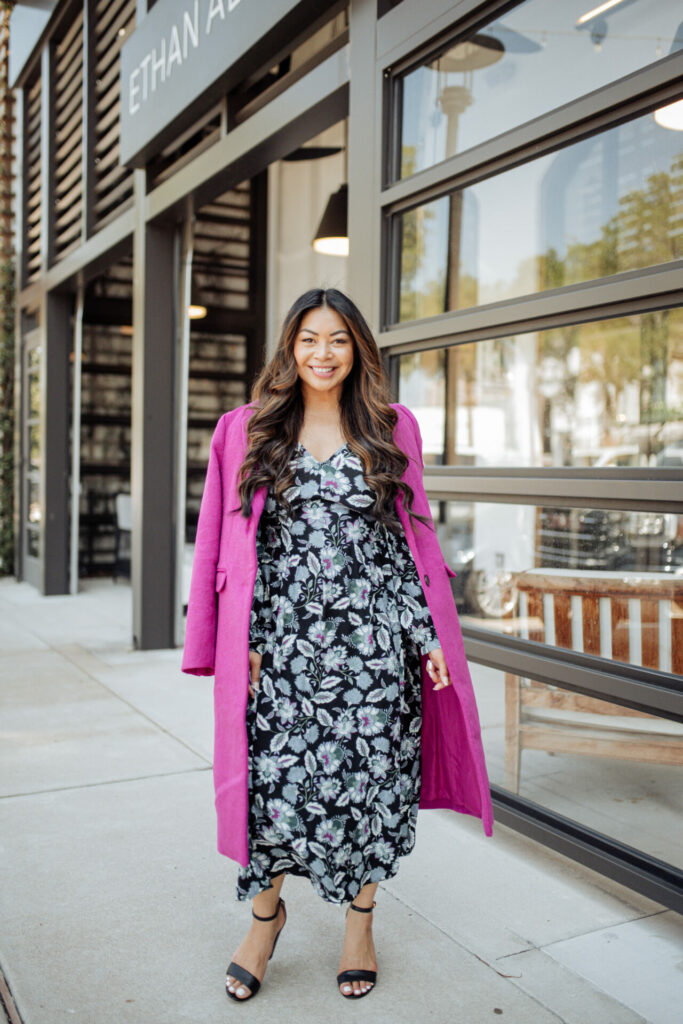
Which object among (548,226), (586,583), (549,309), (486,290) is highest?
(548,226)

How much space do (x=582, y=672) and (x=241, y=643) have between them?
114 centimetres

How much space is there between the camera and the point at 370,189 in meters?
3.50

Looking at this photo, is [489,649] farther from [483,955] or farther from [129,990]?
[129,990]

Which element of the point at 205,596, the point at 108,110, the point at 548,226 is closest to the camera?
the point at 205,596

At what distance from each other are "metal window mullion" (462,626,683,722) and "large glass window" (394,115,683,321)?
1378mm

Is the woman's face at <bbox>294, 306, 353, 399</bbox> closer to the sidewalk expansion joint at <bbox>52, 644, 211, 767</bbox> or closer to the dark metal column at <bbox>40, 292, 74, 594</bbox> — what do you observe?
the sidewalk expansion joint at <bbox>52, 644, 211, 767</bbox>

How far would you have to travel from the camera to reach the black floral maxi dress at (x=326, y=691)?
82.0 inches

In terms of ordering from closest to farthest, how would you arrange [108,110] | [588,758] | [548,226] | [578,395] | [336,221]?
[588,758] < [336,221] < [548,226] < [578,395] < [108,110]

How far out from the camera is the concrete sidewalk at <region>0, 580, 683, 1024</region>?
80.8 inches

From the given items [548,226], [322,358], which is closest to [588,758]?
[322,358]

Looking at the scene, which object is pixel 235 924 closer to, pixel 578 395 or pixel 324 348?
pixel 324 348

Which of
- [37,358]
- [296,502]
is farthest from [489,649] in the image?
[37,358]

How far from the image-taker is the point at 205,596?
216 centimetres

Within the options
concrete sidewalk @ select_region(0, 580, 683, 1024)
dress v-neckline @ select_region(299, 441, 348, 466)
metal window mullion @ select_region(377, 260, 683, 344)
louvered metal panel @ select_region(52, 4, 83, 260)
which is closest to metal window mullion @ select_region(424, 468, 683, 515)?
metal window mullion @ select_region(377, 260, 683, 344)
